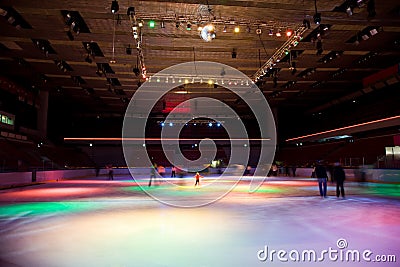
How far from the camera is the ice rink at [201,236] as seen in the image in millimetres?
3512

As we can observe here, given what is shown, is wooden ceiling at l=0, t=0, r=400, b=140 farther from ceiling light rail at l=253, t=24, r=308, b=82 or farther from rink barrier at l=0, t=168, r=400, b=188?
rink barrier at l=0, t=168, r=400, b=188

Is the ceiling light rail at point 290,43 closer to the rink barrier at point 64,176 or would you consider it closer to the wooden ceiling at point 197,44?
the wooden ceiling at point 197,44

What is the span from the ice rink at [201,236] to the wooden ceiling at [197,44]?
6.95m

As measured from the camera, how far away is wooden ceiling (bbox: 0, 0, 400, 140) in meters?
10.8

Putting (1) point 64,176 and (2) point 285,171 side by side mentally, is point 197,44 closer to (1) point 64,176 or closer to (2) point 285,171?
(1) point 64,176

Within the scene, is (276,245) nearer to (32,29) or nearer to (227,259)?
(227,259)

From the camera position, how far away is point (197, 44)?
14.2 meters

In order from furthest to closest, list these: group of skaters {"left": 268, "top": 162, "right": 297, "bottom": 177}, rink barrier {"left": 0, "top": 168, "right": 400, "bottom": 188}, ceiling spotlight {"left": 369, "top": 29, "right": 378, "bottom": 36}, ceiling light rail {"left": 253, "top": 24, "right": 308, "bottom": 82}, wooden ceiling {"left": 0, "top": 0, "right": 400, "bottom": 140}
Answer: group of skaters {"left": 268, "top": 162, "right": 297, "bottom": 177}, rink barrier {"left": 0, "top": 168, "right": 400, "bottom": 188}, ceiling spotlight {"left": 369, "top": 29, "right": 378, "bottom": 36}, ceiling light rail {"left": 253, "top": 24, "right": 308, "bottom": 82}, wooden ceiling {"left": 0, "top": 0, "right": 400, "bottom": 140}

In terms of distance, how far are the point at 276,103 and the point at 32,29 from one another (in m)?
22.8

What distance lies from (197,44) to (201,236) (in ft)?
36.8

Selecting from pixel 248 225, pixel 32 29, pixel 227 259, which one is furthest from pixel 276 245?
pixel 32 29

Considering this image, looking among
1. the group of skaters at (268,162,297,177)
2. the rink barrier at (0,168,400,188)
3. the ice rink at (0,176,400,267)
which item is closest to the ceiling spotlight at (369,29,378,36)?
the rink barrier at (0,168,400,188)

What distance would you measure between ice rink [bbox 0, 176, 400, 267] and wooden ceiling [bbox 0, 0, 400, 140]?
6.95 m

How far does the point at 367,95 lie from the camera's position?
85.9 feet
